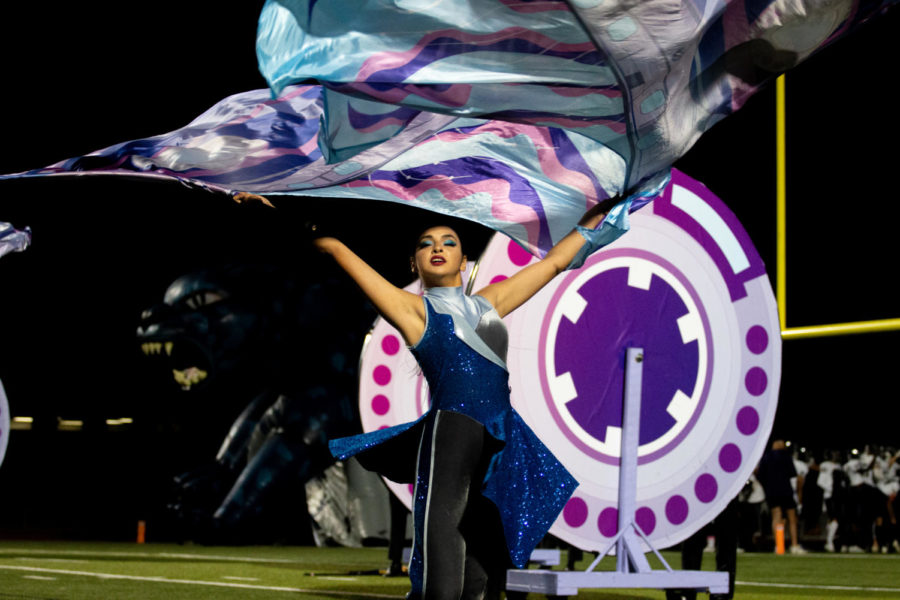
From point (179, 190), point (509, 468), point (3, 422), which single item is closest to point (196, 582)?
point (3, 422)

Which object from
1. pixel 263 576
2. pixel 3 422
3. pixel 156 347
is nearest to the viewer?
pixel 263 576

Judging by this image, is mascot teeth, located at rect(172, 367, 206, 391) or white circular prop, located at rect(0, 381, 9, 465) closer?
white circular prop, located at rect(0, 381, 9, 465)

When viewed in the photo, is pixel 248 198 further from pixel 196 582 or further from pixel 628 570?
pixel 196 582

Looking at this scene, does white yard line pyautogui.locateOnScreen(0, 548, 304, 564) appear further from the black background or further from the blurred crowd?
the blurred crowd

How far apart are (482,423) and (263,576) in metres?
4.28

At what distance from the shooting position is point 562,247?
284cm

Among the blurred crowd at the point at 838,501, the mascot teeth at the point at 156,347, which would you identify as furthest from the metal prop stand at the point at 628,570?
the blurred crowd at the point at 838,501

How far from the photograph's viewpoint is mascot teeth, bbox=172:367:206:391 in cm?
1032

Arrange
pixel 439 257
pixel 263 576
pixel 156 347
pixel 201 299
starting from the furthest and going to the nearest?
pixel 201 299 < pixel 156 347 < pixel 263 576 < pixel 439 257

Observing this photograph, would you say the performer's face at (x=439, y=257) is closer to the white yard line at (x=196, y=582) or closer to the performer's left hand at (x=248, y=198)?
the performer's left hand at (x=248, y=198)

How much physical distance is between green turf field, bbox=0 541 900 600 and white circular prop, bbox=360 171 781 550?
130 cm

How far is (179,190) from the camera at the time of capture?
1094 centimetres

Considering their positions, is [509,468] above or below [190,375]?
below

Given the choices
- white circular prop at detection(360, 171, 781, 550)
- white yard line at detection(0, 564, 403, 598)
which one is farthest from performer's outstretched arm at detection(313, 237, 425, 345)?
white yard line at detection(0, 564, 403, 598)
